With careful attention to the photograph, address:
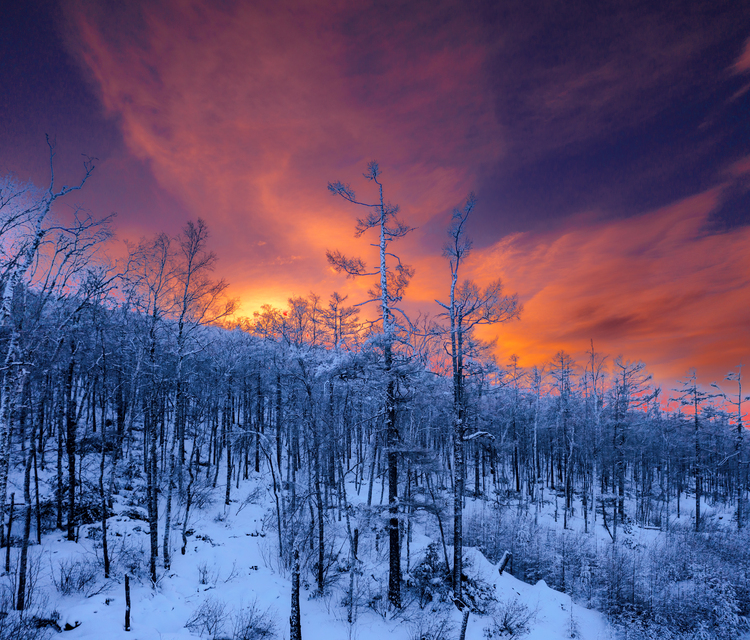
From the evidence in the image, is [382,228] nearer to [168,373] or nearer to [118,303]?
[118,303]

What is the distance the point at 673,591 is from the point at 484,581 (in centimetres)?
972

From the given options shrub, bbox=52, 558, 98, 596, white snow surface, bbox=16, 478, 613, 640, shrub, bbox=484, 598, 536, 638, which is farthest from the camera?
shrub, bbox=484, 598, 536, 638

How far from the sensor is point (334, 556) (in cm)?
1600

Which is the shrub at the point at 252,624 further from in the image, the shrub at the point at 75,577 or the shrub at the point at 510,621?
the shrub at the point at 510,621

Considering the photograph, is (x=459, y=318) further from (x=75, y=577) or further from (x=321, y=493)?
(x=75, y=577)

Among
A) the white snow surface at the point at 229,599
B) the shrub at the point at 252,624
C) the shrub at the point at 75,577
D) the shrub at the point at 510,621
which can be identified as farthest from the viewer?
the shrub at the point at 510,621

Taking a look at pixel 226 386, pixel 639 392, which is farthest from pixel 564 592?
pixel 226 386

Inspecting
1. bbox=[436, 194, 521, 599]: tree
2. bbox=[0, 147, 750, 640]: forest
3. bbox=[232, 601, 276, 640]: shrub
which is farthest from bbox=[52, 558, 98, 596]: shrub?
bbox=[436, 194, 521, 599]: tree

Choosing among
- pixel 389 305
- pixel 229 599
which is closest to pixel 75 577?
pixel 229 599

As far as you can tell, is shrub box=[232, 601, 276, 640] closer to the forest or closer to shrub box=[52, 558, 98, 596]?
the forest

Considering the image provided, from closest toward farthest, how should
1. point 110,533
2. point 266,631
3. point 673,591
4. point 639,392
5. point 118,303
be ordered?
point 266,631 → point 118,303 → point 110,533 → point 673,591 → point 639,392

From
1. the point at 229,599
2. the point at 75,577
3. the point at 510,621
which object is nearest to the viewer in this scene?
the point at 75,577

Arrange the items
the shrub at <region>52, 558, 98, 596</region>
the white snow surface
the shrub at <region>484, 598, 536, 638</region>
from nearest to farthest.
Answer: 1. the white snow surface
2. the shrub at <region>52, 558, 98, 596</region>
3. the shrub at <region>484, 598, 536, 638</region>

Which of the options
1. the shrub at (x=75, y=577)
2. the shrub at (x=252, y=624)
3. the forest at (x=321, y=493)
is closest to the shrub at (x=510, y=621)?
the forest at (x=321, y=493)
